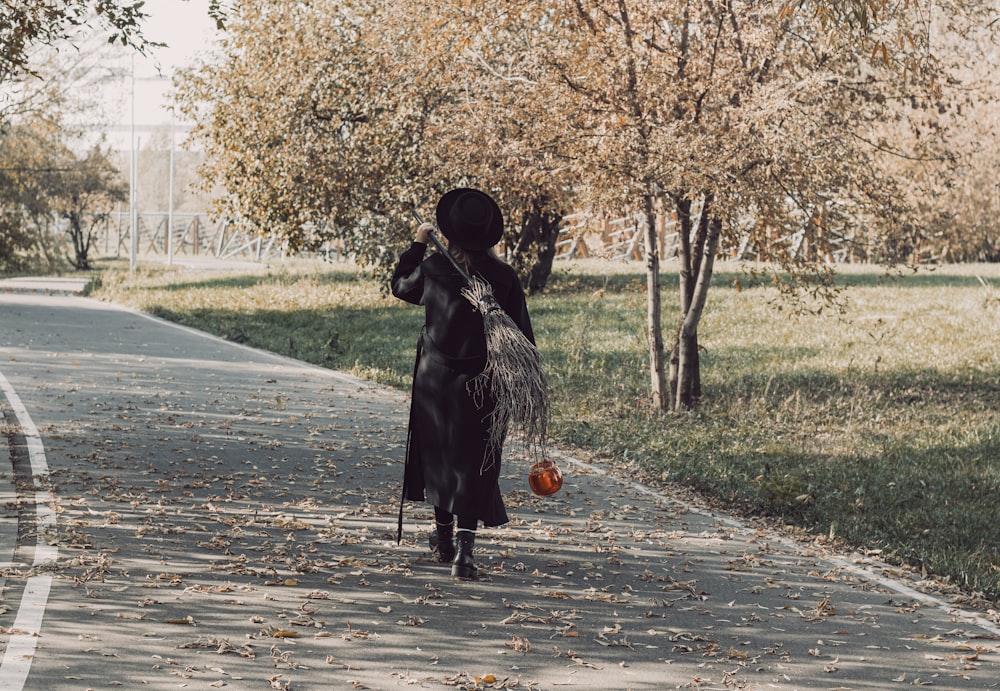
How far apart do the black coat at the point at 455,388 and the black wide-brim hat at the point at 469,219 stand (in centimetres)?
10

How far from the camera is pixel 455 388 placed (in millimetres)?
7211

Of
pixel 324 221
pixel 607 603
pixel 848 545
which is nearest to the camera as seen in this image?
pixel 607 603

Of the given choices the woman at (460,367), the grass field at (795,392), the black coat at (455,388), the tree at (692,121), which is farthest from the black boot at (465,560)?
the tree at (692,121)

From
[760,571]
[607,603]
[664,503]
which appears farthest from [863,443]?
[607,603]

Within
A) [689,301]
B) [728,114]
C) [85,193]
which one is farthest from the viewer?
[85,193]

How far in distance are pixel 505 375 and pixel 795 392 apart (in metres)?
8.04

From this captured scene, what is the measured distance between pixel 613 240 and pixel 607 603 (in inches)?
366

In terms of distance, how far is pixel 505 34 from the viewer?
59.4 feet

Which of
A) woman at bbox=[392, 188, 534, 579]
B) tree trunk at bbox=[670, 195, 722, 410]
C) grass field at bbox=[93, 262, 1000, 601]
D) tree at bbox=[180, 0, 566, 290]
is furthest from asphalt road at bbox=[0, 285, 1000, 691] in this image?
tree at bbox=[180, 0, 566, 290]

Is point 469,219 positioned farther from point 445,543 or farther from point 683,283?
point 683,283

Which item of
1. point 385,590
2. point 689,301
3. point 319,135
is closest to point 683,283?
point 689,301

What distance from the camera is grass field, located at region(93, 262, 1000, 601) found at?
955 cm

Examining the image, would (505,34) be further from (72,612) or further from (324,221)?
(72,612)

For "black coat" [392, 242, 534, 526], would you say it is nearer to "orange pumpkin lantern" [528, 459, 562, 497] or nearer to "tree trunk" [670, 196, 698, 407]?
"orange pumpkin lantern" [528, 459, 562, 497]
